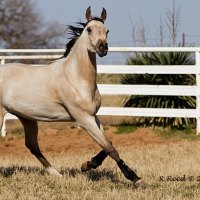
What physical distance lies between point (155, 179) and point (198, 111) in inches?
234

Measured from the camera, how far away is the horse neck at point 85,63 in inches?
310

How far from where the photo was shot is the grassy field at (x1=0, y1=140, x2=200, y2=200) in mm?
7137

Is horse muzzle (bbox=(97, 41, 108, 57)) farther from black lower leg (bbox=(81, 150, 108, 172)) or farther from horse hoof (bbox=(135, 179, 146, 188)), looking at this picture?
horse hoof (bbox=(135, 179, 146, 188))

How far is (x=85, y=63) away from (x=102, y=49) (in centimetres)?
56

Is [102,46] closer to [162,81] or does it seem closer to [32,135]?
[32,135]

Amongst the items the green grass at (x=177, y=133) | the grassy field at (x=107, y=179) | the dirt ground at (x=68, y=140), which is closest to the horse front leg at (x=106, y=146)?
the grassy field at (x=107, y=179)

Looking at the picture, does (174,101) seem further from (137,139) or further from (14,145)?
(14,145)

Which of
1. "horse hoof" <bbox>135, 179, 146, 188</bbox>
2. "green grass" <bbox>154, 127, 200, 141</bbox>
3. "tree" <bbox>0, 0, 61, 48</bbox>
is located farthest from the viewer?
"tree" <bbox>0, 0, 61, 48</bbox>

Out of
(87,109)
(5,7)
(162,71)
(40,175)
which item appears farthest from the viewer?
(5,7)

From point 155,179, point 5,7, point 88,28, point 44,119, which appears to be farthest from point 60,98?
point 5,7

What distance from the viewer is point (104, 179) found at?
8.12 metres

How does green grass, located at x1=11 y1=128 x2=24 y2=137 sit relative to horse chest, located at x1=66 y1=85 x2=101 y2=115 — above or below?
below

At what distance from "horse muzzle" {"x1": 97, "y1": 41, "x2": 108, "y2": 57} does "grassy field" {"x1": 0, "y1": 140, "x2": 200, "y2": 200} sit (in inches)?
58.8

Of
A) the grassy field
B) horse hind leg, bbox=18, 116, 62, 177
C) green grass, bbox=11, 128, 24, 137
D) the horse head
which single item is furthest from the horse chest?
green grass, bbox=11, 128, 24, 137
